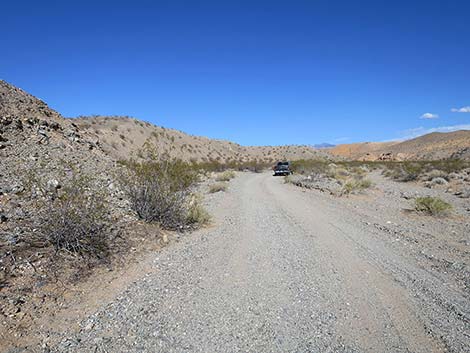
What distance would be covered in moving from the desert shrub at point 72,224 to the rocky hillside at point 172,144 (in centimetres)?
2376

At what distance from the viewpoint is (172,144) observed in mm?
31953

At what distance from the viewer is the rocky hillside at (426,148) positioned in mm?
86938

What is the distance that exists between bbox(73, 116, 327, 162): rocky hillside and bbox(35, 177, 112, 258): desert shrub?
2376 centimetres

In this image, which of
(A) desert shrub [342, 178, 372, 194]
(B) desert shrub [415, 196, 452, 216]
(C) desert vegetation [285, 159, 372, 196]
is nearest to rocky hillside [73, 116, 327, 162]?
(C) desert vegetation [285, 159, 372, 196]

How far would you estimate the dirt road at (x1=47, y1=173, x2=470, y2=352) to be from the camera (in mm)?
4254

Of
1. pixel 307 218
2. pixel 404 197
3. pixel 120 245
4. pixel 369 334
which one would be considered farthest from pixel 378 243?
pixel 404 197

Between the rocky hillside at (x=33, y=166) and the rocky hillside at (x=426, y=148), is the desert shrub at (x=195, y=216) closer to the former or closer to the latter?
the rocky hillside at (x=33, y=166)

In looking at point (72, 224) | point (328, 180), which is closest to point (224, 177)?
point (328, 180)

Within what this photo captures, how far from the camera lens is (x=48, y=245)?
21.1ft

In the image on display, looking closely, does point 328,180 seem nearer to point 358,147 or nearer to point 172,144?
point 172,144

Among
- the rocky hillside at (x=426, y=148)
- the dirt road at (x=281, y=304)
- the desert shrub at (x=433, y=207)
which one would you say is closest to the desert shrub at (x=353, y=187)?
the desert shrub at (x=433, y=207)

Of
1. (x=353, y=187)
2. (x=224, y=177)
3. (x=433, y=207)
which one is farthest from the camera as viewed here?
(x=224, y=177)

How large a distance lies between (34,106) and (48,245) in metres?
11.6

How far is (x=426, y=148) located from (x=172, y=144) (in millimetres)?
95468
